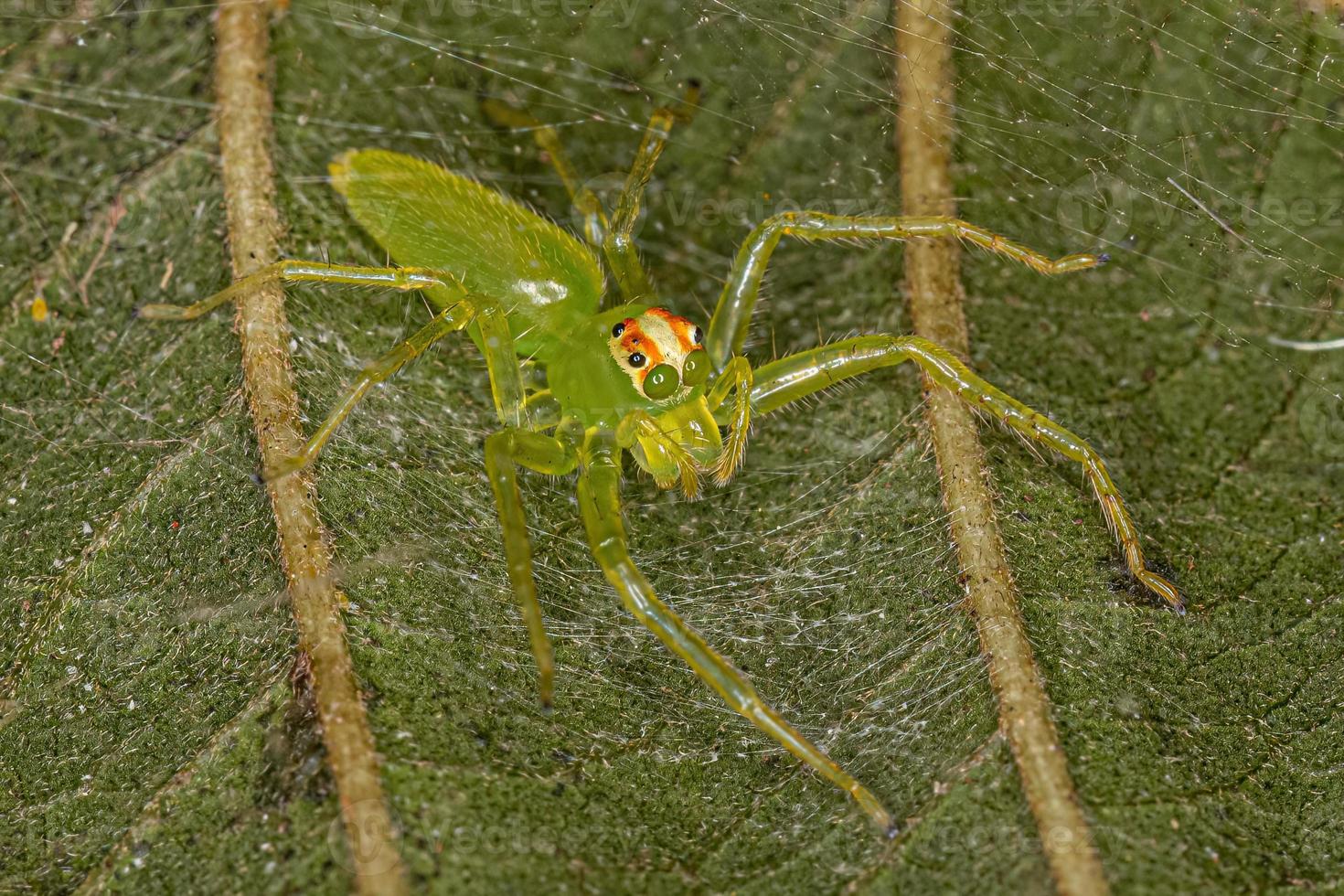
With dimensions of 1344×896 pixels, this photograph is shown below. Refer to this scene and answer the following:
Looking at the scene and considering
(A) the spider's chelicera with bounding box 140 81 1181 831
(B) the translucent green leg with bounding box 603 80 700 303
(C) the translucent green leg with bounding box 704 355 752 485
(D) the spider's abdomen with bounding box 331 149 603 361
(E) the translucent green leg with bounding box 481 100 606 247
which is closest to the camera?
(A) the spider's chelicera with bounding box 140 81 1181 831

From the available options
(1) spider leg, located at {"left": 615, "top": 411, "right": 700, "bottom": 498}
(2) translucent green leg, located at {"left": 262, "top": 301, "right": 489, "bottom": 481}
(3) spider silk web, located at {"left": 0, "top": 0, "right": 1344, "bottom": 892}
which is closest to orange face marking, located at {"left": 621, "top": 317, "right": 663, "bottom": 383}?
(1) spider leg, located at {"left": 615, "top": 411, "right": 700, "bottom": 498}

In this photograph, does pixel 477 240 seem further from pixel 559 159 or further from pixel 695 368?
pixel 695 368

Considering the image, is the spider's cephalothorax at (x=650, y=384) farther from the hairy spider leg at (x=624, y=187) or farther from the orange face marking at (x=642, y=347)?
the hairy spider leg at (x=624, y=187)

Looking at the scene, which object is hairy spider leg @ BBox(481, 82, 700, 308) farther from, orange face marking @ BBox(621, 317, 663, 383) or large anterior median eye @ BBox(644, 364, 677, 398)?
large anterior median eye @ BBox(644, 364, 677, 398)

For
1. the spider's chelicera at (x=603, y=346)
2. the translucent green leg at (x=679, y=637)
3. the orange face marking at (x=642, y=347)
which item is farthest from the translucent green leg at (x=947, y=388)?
the translucent green leg at (x=679, y=637)

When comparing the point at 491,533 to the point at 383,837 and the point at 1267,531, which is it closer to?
the point at 383,837

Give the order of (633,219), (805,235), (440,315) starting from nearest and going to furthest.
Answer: (440,315) → (805,235) → (633,219)

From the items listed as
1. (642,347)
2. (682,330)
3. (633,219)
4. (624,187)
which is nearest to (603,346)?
(642,347)
